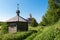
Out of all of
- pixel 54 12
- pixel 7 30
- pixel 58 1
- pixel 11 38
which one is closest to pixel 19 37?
pixel 11 38

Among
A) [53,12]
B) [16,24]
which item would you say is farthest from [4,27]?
[53,12]

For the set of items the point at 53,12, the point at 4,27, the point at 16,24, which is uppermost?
the point at 53,12

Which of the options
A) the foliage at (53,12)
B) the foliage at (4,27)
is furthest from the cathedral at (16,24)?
the foliage at (53,12)

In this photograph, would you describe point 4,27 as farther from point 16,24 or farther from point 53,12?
point 53,12

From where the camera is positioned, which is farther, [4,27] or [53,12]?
[53,12]

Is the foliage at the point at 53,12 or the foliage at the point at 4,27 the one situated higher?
the foliage at the point at 53,12

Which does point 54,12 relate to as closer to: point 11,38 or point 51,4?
point 51,4

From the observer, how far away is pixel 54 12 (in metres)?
32.9

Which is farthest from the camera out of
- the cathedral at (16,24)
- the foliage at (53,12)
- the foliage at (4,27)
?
the foliage at (53,12)

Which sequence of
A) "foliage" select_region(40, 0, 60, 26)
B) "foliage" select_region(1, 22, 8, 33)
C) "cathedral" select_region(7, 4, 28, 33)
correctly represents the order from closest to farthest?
"foliage" select_region(1, 22, 8, 33) → "cathedral" select_region(7, 4, 28, 33) → "foliage" select_region(40, 0, 60, 26)

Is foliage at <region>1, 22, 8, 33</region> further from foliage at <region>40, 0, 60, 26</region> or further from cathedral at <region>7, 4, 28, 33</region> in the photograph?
foliage at <region>40, 0, 60, 26</region>

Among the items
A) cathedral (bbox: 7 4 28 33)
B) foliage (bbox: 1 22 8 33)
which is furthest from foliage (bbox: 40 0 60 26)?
foliage (bbox: 1 22 8 33)

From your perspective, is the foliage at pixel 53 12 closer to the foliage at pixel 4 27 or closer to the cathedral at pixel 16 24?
the cathedral at pixel 16 24

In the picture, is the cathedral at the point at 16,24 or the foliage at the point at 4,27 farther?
the cathedral at the point at 16,24
